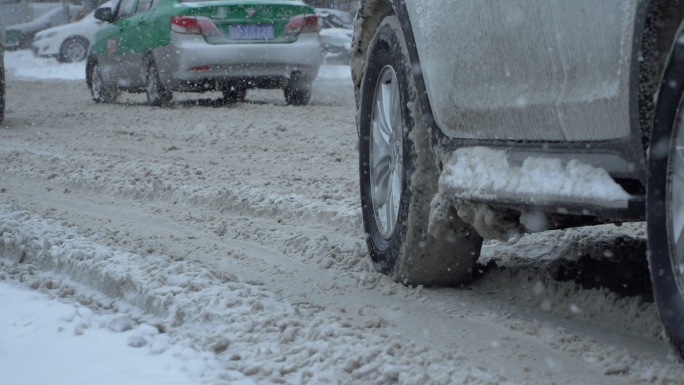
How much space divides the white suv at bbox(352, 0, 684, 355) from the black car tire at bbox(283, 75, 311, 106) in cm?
910

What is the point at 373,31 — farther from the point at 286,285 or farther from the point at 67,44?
the point at 67,44

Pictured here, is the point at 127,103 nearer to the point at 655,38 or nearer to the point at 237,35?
the point at 237,35

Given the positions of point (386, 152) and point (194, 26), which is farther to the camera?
point (194, 26)

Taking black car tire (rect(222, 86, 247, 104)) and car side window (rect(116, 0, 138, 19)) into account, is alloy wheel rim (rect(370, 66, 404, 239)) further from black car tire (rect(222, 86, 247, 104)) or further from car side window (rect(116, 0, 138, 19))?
car side window (rect(116, 0, 138, 19))

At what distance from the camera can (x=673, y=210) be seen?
9.11 ft

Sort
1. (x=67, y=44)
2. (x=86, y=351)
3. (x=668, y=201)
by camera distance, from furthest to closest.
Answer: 1. (x=67, y=44)
2. (x=86, y=351)
3. (x=668, y=201)

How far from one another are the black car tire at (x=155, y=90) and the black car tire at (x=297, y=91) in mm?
1417

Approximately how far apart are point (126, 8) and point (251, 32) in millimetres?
2891

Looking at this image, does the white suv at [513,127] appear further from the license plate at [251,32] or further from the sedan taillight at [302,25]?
the sedan taillight at [302,25]

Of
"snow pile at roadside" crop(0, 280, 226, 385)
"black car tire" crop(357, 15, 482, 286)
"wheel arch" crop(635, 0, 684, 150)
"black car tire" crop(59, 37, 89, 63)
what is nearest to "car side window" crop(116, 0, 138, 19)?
→ "black car tire" crop(357, 15, 482, 286)

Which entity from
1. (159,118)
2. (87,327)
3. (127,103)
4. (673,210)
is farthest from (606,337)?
(127,103)

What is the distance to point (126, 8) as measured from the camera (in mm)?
15711

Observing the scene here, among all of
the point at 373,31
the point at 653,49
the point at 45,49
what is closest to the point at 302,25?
the point at 373,31

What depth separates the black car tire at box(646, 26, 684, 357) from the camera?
2.69 meters
